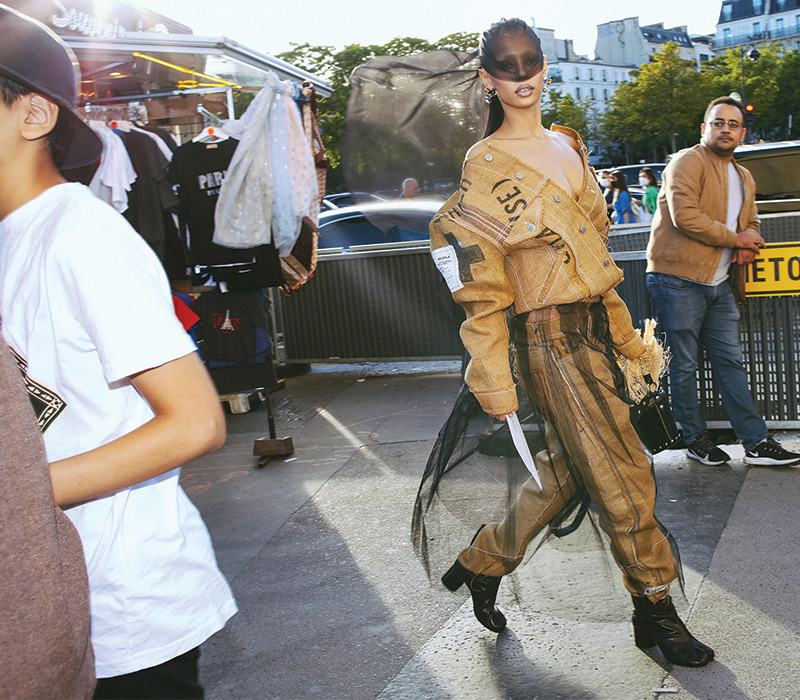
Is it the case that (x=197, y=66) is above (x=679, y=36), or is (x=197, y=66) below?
below

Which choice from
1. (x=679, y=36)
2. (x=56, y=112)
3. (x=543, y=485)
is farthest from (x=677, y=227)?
(x=679, y=36)

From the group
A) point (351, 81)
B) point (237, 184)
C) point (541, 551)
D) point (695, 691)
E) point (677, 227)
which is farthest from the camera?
point (351, 81)

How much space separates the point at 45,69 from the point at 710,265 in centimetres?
432

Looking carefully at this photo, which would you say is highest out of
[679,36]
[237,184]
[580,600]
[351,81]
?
[679,36]

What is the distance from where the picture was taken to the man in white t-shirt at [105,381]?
1.34 meters

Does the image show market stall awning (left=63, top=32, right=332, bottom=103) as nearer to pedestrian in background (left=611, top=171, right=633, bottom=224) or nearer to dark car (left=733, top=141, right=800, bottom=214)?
dark car (left=733, top=141, right=800, bottom=214)

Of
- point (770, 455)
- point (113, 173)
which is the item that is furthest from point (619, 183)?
point (113, 173)

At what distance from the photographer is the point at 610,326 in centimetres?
328

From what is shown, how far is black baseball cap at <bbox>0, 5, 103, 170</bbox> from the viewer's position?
1370mm

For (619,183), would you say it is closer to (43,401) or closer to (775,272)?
(775,272)

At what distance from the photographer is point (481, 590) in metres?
3.28

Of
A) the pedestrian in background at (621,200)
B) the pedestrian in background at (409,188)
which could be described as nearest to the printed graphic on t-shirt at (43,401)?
the pedestrian in background at (409,188)

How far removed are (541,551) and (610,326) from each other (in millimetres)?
875

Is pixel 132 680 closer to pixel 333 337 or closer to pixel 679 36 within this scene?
pixel 333 337
